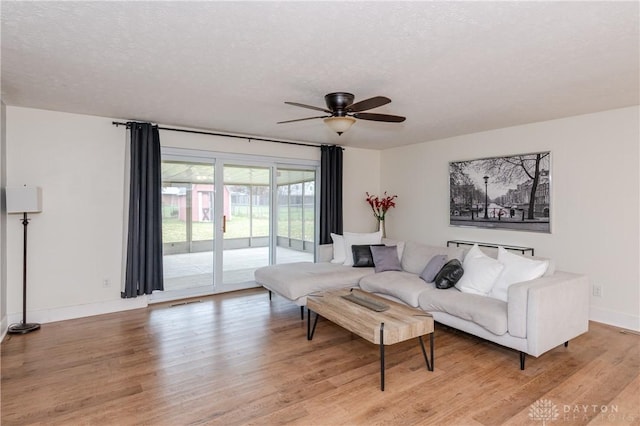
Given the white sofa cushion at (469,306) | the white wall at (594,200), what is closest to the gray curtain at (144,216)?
the white sofa cushion at (469,306)

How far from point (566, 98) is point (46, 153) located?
569 centimetres

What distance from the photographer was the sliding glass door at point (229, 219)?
4973 mm

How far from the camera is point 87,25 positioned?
207 centimetres

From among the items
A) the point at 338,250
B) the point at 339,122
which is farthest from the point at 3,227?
the point at 338,250

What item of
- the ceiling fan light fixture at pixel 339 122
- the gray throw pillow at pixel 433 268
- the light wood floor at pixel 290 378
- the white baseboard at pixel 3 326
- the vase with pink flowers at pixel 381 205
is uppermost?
the ceiling fan light fixture at pixel 339 122

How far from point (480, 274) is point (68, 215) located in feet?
15.6

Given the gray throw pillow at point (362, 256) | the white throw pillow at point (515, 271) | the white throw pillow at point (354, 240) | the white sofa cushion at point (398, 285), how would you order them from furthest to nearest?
the white throw pillow at point (354, 240) → the gray throw pillow at point (362, 256) → the white sofa cushion at point (398, 285) → the white throw pillow at point (515, 271)

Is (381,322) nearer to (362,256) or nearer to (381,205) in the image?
(362,256)

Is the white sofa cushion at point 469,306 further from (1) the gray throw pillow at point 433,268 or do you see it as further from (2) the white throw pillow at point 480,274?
(1) the gray throw pillow at point 433,268

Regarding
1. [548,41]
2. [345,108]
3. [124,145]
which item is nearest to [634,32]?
[548,41]

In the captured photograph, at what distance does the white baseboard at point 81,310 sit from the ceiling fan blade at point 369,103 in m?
3.69

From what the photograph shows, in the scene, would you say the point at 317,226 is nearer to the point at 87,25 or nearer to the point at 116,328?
the point at 116,328

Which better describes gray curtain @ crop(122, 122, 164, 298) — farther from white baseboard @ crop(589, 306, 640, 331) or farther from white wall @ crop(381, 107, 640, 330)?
white baseboard @ crop(589, 306, 640, 331)

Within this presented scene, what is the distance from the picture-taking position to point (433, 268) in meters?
4.03
